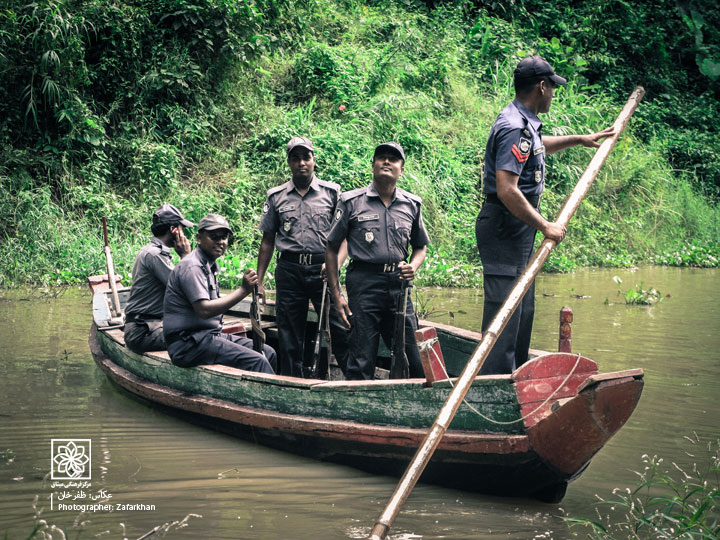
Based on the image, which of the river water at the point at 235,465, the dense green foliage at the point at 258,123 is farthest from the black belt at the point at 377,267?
the dense green foliage at the point at 258,123

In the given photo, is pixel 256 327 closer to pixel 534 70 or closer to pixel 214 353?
pixel 214 353

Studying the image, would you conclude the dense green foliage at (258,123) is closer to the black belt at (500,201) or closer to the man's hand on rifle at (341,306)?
the man's hand on rifle at (341,306)

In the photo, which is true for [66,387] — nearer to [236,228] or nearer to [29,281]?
[29,281]

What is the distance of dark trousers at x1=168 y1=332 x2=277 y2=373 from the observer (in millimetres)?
5086

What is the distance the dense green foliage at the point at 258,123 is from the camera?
1150cm

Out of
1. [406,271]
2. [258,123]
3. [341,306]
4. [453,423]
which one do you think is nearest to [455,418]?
[453,423]

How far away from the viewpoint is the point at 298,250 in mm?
5684

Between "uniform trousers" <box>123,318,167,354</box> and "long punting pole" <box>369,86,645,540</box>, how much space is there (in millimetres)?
2859

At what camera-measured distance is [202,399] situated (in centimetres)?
505

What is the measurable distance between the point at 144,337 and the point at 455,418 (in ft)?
8.85

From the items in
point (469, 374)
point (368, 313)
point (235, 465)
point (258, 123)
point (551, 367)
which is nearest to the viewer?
point (469, 374)

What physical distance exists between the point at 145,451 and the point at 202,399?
0.51 meters

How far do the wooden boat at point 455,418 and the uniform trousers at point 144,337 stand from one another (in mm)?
404

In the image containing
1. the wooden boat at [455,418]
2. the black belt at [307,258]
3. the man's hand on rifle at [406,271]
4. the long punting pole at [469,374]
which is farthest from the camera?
the black belt at [307,258]
